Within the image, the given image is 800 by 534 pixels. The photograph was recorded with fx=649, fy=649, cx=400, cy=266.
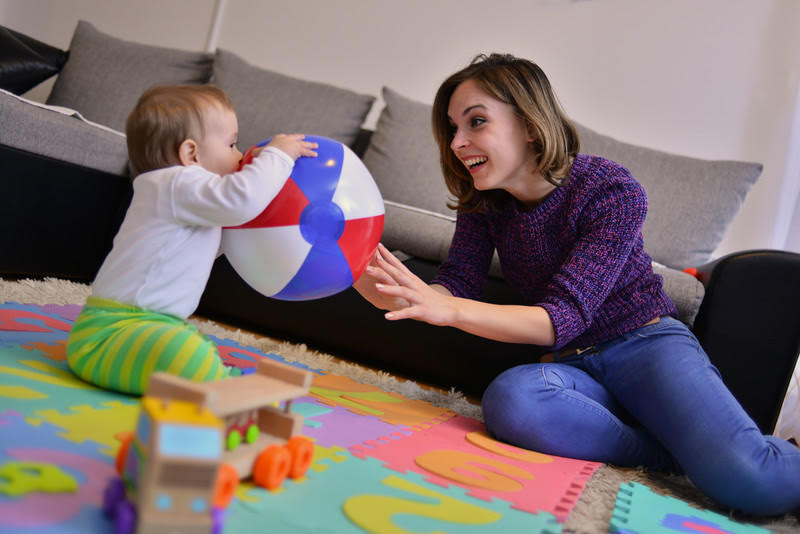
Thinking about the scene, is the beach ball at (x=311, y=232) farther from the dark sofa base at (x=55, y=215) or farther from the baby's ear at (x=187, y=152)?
the dark sofa base at (x=55, y=215)

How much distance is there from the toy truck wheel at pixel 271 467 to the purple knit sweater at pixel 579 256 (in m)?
0.68

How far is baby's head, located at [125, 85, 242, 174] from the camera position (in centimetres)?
121

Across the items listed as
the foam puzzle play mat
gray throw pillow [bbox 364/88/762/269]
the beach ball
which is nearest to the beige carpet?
the foam puzzle play mat

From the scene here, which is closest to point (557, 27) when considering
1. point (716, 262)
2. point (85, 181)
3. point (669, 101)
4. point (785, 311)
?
point (669, 101)

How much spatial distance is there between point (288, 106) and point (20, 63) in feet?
3.73

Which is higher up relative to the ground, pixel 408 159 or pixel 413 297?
pixel 408 159

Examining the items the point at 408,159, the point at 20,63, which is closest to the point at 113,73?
the point at 20,63

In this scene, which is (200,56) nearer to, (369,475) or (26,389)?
(26,389)

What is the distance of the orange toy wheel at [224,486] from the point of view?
2.32 feet

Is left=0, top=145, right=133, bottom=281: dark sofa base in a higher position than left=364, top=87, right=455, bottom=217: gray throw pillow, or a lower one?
lower

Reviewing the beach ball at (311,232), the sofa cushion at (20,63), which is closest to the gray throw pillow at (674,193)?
the beach ball at (311,232)

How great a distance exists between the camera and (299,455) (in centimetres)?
87

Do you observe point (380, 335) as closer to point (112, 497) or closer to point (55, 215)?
point (55, 215)

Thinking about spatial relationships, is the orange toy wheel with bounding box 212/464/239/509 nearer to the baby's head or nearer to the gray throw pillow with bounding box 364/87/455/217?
the baby's head
